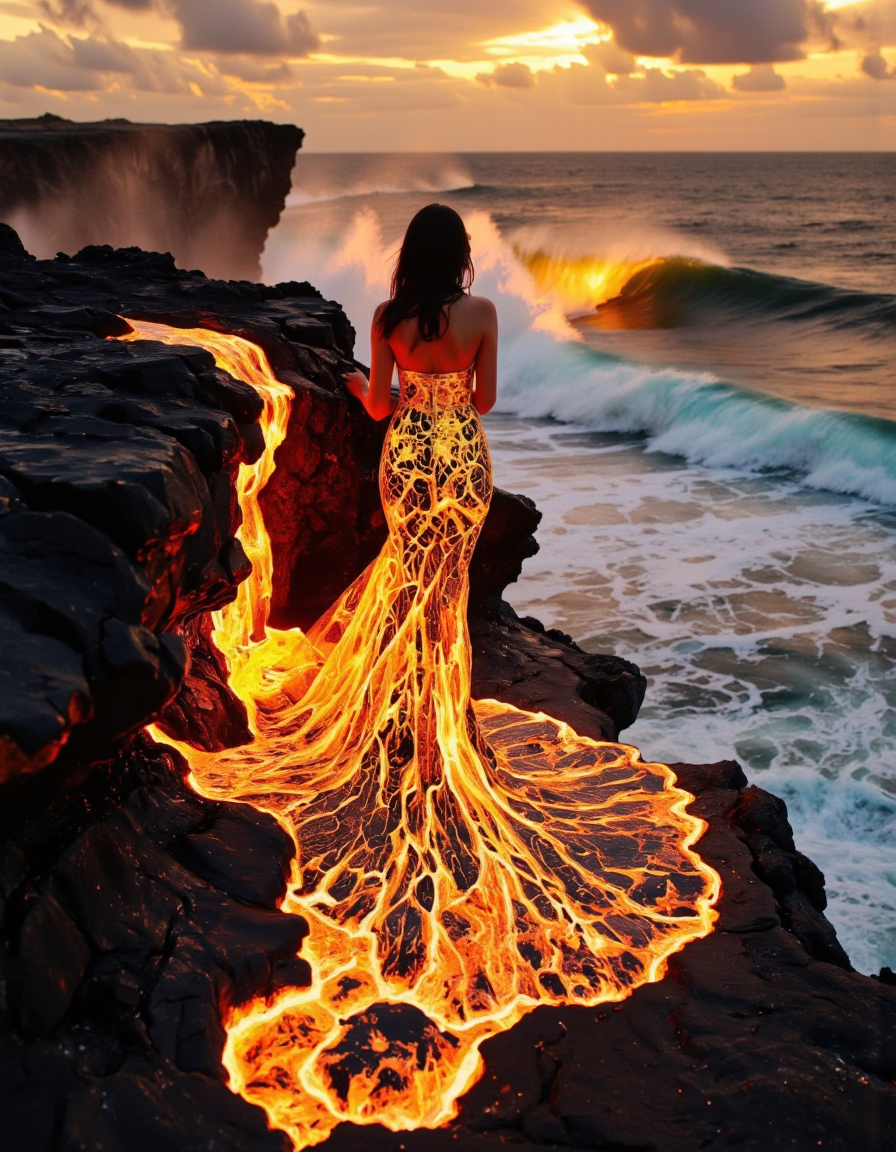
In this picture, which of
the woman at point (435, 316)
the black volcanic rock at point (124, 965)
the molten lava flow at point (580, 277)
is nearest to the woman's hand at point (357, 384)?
the woman at point (435, 316)

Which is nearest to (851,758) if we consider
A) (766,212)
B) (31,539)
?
(31,539)

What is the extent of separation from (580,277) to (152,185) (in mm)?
13043

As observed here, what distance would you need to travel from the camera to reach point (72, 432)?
3312 millimetres

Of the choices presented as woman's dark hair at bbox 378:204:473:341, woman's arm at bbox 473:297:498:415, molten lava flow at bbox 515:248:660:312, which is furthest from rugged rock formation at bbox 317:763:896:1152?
molten lava flow at bbox 515:248:660:312

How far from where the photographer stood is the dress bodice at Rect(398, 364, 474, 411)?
4176 mm

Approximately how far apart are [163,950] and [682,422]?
1509 cm

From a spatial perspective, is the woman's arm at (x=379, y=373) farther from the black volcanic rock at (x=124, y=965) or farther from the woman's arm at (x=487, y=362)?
the black volcanic rock at (x=124, y=965)

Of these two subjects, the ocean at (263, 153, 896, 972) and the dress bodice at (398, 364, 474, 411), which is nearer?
the dress bodice at (398, 364, 474, 411)

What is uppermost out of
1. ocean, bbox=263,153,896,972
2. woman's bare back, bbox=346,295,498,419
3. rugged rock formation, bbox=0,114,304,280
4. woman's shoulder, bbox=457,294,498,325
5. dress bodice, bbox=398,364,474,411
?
rugged rock formation, bbox=0,114,304,280

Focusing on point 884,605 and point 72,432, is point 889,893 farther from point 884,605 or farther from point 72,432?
point 72,432

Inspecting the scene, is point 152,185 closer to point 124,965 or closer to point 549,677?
point 549,677

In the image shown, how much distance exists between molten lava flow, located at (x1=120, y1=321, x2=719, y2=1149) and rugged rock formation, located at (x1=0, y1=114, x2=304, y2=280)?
18.9 metres

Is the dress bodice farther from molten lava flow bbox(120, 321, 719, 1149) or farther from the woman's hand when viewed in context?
the woman's hand

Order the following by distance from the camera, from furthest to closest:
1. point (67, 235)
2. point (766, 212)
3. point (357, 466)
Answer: point (766, 212), point (67, 235), point (357, 466)
